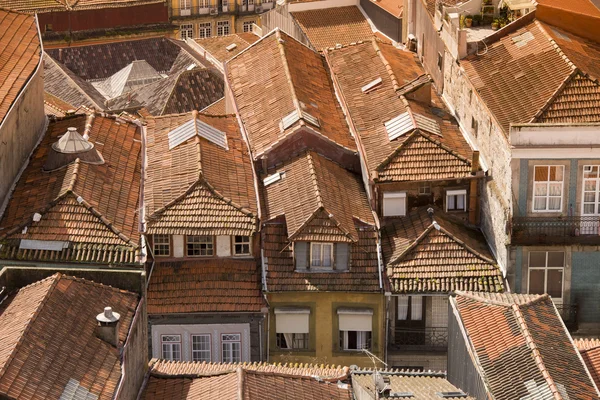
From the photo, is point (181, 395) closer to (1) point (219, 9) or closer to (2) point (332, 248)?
(2) point (332, 248)

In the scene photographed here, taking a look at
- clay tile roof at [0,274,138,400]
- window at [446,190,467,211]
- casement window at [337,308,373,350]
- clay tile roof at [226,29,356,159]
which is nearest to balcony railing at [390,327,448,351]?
casement window at [337,308,373,350]

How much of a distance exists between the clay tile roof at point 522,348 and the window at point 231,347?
37.4ft

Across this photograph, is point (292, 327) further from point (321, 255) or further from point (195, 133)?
point (195, 133)

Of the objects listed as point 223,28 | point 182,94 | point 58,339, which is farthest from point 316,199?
point 223,28

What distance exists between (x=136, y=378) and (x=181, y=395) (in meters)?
1.92

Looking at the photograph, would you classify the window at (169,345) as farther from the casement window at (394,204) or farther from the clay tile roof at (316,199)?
the casement window at (394,204)

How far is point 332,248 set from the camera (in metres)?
76.4

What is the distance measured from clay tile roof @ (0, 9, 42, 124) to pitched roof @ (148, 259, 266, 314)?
1064 centimetres

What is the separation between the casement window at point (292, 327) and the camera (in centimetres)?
7612

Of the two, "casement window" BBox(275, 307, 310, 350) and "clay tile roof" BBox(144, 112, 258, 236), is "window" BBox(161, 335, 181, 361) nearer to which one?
"casement window" BBox(275, 307, 310, 350)

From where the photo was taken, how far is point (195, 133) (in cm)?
8375

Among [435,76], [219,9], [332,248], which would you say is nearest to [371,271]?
[332,248]

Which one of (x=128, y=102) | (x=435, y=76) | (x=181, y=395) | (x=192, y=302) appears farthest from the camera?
(x=128, y=102)

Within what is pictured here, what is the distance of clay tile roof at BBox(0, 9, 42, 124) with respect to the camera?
79562 millimetres
